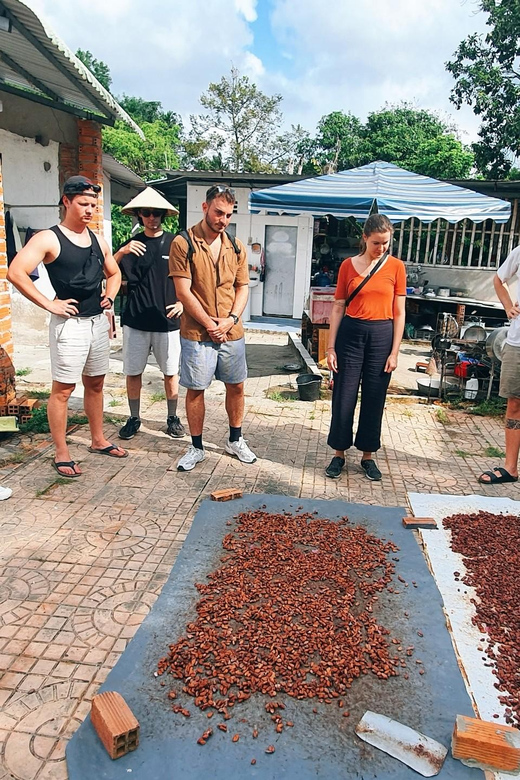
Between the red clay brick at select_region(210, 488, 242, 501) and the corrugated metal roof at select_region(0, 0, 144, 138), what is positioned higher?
the corrugated metal roof at select_region(0, 0, 144, 138)

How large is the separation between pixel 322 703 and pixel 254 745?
0.33 m

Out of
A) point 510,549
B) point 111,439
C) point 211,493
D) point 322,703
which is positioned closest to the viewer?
point 322,703

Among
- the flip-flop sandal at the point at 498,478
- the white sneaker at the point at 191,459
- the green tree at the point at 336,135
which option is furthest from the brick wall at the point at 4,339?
the green tree at the point at 336,135

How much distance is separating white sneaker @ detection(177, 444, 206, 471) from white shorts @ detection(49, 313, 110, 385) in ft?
3.24

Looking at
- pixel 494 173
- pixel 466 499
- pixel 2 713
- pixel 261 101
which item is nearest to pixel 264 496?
pixel 466 499

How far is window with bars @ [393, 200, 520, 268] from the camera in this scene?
37.1 feet

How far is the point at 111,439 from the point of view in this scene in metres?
5.12

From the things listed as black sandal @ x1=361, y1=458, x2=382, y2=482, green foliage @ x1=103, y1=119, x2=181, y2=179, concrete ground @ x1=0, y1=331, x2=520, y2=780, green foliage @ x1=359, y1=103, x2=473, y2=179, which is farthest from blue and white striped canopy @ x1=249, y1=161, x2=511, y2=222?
green foliage @ x1=103, y1=119, x2=181, y2=179

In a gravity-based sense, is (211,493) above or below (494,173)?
below

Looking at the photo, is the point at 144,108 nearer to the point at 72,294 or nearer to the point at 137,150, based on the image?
the point at 137,150

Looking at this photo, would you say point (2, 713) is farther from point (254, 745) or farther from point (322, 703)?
point (322, 703)

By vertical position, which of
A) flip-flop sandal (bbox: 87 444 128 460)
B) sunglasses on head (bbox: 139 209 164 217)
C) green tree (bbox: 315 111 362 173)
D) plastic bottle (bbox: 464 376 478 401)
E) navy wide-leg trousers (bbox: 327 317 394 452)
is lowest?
flip-flop sandal (bbox: 87 444 128 460)

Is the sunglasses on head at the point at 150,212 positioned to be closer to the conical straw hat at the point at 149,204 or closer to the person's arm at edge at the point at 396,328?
the conical straw hat at the point at 149,204

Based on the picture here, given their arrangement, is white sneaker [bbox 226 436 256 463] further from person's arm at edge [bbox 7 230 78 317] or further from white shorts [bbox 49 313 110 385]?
person's arm at edge [bbox 7 230 78 317]
